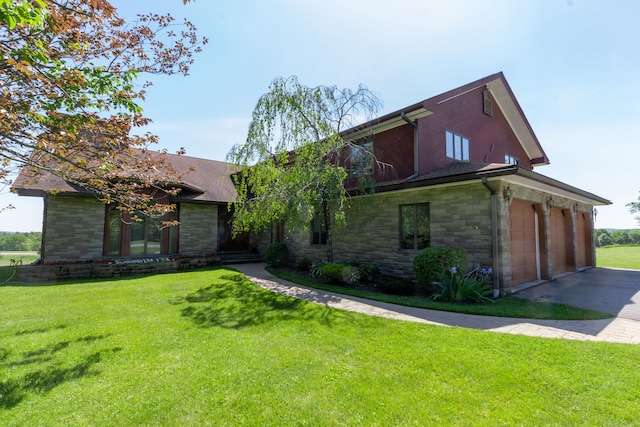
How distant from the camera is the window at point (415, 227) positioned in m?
9.20

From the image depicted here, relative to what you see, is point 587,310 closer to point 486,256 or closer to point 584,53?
point 486,256

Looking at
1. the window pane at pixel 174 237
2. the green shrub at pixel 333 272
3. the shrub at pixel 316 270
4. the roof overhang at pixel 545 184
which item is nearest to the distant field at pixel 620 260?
the roof overhang at pixel 545 184

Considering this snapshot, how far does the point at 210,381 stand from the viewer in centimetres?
322

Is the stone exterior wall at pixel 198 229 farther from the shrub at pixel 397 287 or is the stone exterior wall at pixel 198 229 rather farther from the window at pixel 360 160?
the shrub at pixel 397 287

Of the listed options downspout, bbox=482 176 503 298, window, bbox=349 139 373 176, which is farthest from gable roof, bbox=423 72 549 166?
downspout, bbox=482 176 503 298

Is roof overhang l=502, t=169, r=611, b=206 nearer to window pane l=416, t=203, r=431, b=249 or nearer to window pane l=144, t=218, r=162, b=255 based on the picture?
window pane l=416, t=203, r=431, b=249

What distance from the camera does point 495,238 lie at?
748cm

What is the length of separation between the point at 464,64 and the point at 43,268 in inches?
625

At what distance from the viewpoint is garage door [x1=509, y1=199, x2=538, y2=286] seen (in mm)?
8516

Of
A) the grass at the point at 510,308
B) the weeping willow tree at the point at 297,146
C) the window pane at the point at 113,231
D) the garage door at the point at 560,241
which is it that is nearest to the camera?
the grass at the point at 510,308

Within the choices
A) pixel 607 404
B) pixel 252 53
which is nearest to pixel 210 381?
pixel 607 404

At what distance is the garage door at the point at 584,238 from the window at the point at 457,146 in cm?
648

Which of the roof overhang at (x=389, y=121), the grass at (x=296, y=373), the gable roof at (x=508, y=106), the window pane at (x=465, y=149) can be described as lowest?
the grass at (x=296, y=373)

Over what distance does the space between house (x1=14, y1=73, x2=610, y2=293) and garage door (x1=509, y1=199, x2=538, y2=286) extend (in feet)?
0.10
